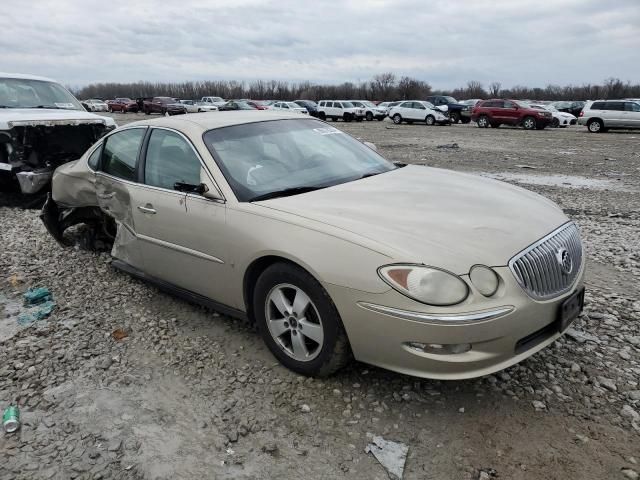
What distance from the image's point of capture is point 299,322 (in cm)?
296

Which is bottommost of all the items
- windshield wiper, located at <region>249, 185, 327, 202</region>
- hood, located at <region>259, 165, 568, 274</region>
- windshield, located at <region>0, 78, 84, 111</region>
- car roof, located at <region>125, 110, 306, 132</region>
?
hood, located at <region>259, 165, 568, 274</region>

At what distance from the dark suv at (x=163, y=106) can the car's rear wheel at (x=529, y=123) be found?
27859 millimetres

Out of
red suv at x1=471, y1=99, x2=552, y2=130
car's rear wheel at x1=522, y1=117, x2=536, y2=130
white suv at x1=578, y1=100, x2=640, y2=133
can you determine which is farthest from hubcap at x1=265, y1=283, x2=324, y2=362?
car's rear wheel at x1=522, y1=117, x2=536, y2=130

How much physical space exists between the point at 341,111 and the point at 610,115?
17.8m

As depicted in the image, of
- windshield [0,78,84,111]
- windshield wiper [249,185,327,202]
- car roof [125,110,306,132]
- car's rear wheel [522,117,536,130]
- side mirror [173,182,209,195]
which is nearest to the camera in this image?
windshield wiper [249,185,327,202]

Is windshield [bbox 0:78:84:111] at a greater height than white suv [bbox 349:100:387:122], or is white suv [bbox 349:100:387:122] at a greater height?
windshield [bbox 0:78:84:111]

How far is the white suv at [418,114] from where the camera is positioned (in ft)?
105

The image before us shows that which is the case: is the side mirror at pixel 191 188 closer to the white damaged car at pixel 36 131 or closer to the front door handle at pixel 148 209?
the front door handle at pixel 148 209

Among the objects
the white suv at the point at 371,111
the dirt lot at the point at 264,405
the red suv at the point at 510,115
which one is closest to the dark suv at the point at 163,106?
the white suv at the point at 371,111

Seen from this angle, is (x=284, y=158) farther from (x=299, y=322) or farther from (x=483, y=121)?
(x=483, y=121)

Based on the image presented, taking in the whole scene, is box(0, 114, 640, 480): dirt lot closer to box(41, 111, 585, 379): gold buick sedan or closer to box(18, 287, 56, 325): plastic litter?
box(18, 287, 56, 325): plastic litter

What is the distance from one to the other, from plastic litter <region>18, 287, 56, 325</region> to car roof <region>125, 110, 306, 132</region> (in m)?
1.66

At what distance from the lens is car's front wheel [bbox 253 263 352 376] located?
2.79 m

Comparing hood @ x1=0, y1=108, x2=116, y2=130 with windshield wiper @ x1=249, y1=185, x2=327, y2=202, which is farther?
hood @ x1=0, y1=108, x2=116, y2=130
